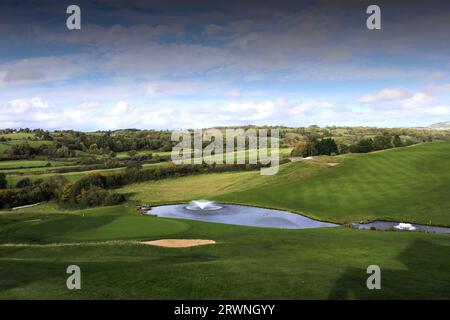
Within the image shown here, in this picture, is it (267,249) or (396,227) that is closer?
(267,249)

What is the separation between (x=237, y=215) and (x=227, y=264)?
38924 mm

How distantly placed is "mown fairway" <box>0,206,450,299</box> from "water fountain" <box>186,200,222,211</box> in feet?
85.2

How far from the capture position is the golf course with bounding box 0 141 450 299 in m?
15.7

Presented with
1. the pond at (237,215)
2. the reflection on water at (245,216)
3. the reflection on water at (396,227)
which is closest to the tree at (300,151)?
the pond at (237,215)

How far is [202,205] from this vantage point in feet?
228

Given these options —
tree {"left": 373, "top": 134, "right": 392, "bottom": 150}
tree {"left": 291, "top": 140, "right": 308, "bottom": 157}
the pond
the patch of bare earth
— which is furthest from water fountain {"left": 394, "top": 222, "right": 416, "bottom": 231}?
tree {"left": 373, "top": 134, "right": 392, "bottom": 150}

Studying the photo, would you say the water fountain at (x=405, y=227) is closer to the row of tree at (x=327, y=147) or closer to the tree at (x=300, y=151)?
the row of tree at (x=327, y=147)

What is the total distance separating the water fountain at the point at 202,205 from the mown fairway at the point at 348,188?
12.1ft

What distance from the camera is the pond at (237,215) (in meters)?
51.4

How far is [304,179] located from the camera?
8050 cm

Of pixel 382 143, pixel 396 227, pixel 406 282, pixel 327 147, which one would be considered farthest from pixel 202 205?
pixel 382 143

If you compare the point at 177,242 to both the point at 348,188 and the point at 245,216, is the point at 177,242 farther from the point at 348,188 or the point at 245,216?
the point at 348,188

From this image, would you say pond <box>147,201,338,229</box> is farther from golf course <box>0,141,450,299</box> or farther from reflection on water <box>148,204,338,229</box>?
Result: golf course <box>0,141,450,299</box>

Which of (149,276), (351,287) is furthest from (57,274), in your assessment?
(351,287)
